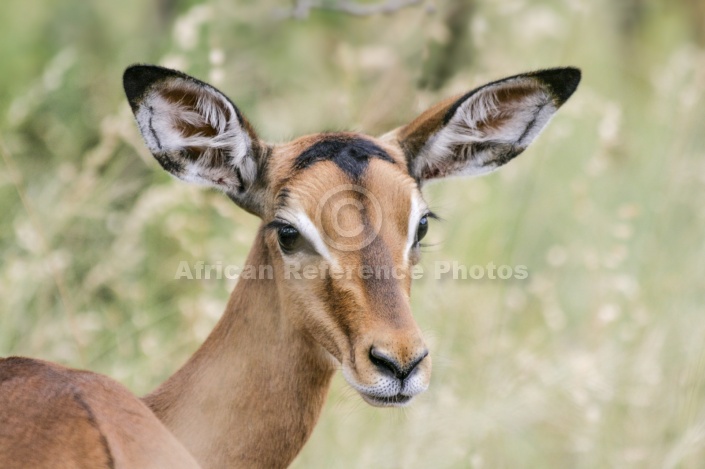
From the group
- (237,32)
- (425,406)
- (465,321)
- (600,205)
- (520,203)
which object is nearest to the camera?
(425,406)

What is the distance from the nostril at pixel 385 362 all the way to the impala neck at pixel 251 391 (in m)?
0.50

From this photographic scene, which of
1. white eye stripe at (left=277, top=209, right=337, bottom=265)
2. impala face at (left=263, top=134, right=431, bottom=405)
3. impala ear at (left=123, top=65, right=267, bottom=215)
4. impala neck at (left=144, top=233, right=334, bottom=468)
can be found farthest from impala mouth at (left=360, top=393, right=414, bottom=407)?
impala ear at (left=123, top=65, right=267, bottom=215)

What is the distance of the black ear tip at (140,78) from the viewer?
451 centimetres

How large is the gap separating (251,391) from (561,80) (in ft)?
6.91

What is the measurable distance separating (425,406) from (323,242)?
2711 millimetres

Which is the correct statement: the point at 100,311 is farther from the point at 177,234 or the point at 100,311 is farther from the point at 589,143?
the point at 589,143

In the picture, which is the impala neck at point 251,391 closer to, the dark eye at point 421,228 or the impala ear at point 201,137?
the impala ear at point 201,137

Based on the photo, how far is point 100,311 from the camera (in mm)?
8031

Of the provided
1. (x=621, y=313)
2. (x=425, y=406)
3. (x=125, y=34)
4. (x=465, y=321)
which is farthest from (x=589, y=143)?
(x=125, y=34)

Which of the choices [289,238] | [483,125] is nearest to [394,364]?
[289,238]

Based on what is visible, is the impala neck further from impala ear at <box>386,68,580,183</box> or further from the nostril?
impala ear at <box>386,68,580,183</box>

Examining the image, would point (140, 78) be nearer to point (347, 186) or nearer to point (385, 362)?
point (347, 186)

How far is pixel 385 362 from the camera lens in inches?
163

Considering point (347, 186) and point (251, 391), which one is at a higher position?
point (347, 186)
